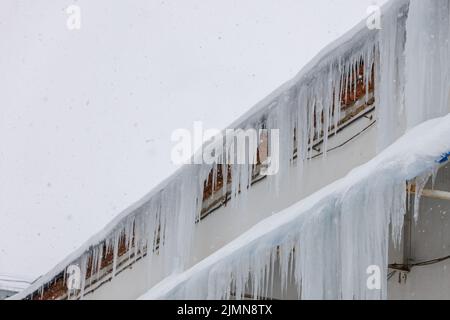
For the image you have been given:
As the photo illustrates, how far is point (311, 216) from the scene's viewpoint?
133 inches

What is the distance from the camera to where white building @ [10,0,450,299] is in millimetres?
3393

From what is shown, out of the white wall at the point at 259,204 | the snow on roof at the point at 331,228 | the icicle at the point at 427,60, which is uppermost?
the icicle at the point at 427,60

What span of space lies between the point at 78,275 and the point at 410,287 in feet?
15.4

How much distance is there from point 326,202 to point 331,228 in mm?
143

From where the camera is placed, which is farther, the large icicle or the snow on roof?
the large icicle

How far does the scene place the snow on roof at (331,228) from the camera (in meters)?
3.20

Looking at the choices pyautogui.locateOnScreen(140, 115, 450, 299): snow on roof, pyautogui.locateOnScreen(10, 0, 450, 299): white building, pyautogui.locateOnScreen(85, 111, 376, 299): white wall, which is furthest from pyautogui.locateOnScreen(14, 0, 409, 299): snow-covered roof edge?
pyautogui.locateOnScreen(140, 115, 450, 299): snow on roof

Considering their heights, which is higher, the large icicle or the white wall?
the large icicle

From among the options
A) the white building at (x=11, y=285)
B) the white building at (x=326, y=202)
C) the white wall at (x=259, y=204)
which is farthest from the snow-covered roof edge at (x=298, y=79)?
the white building at (x=11, y=285)

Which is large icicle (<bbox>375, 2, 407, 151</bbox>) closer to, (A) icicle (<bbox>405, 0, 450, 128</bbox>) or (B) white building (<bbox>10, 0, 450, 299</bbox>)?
(B) white building (<bbox>10, 0, 450, 299</bbox>)

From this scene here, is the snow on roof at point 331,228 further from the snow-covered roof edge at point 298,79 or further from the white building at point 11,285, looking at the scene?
the white building at point 11,285

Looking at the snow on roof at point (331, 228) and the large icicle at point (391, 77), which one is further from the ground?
the large icicle at point (391, 77)
